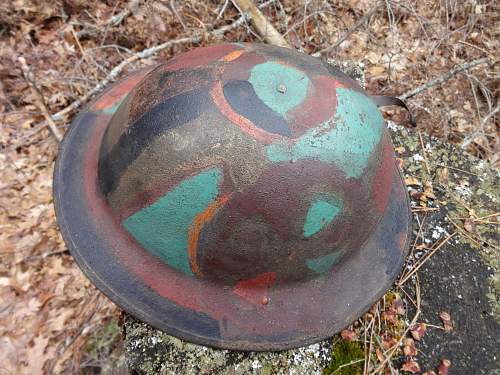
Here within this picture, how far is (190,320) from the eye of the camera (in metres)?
1.39

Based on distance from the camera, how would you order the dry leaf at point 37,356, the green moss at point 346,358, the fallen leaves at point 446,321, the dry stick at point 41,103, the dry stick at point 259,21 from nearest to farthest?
the green moss at point 346,358 < the fallen leaves at point 446,321 < the dry leaf at point 37,356 < the dry stick at point 41,103 < the dry stick at point 259,21

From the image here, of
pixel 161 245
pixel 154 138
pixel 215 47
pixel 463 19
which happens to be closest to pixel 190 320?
pixel 161 245

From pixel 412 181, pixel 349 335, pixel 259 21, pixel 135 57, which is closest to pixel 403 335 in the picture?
pixel 349 335

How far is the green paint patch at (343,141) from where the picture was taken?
1.16 m

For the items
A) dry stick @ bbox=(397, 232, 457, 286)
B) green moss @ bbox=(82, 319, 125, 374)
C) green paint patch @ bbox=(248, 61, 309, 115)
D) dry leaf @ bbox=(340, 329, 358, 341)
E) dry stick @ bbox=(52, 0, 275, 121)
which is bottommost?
green moss @ bbox=(82, 319, 125, 374)

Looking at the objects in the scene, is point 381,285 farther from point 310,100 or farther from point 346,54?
point 346,54

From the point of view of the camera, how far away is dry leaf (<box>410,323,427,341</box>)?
1.87 metres

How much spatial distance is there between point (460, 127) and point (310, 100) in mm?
2752

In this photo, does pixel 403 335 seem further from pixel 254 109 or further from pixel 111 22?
pixel 111 22

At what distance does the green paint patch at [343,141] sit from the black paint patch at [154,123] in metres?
0.27

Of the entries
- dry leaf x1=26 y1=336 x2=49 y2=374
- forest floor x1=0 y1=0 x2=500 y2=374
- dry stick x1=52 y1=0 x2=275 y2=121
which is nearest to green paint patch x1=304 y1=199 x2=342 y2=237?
forest floor x1=0 y1=0 x2=500 y2=374

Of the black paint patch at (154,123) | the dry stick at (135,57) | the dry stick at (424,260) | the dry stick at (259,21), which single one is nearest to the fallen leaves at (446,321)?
the dry stick at (424,260)

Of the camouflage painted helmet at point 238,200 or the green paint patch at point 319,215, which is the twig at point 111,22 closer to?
the camouflage painted helmet at point 238,200

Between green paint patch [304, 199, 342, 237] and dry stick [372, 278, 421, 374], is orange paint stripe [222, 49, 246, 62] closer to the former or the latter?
green paint patch [304, 199, 342, 237]
